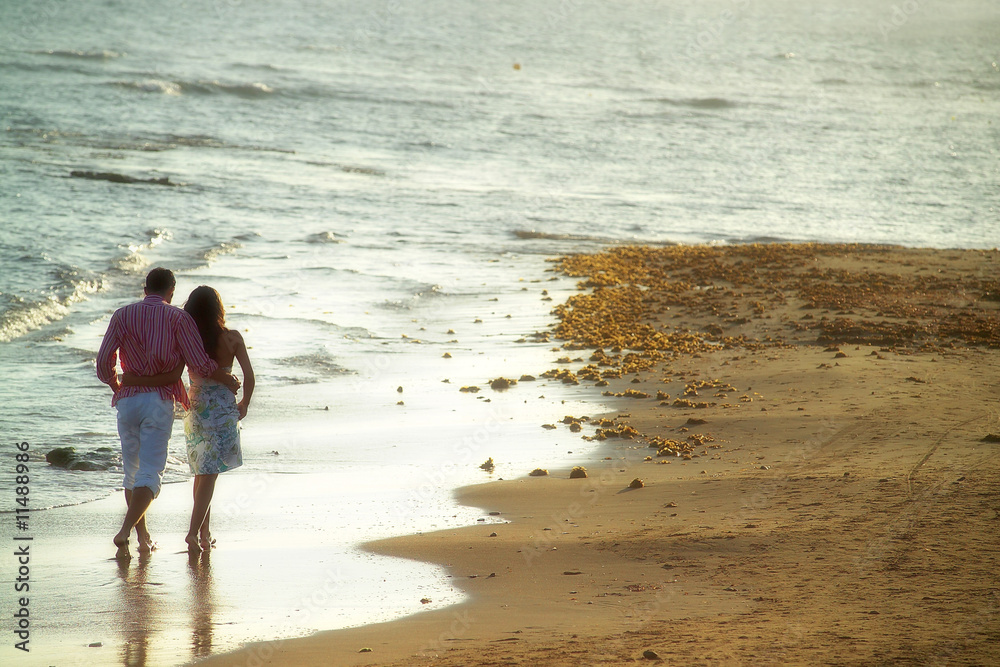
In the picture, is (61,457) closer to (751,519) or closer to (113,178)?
(751,519)

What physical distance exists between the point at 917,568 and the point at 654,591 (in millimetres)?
1278

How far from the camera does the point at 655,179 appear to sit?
85.5ft

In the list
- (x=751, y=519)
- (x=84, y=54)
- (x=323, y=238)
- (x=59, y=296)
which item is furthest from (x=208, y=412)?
(x=84, y=54)

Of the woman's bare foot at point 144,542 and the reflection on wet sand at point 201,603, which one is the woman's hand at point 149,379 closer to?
the woman's bare foot at point 144,542

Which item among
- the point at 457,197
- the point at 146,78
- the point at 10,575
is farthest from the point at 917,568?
the point at 146,78

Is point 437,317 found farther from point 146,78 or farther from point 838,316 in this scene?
point 146,78

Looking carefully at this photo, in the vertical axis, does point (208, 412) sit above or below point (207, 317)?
below

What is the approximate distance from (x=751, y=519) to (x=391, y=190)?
57.9ft

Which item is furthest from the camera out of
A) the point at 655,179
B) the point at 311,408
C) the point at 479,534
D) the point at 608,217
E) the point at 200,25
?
the point at 200,25

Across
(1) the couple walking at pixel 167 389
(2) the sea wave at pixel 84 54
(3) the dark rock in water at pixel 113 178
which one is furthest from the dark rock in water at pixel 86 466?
(2) the sea wave at pixel 84 54

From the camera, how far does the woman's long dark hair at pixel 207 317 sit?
204 inches

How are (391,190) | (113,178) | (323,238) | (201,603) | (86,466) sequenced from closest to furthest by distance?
(201,603) < (86,466) < (323,238) < (113,178) < (391,190)

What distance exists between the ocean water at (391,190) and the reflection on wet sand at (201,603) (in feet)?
3.36

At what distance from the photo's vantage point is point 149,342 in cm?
502
